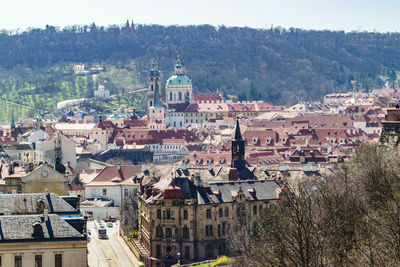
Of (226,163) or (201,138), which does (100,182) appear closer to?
(226,163)

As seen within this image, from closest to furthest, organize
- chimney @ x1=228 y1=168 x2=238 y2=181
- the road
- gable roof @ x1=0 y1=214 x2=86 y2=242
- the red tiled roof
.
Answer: gable roof @ x1=0 y1=214 x2=86 y2=242
the road
chimney @ x1=228 y1=168 x2=238 y2=181
the red tiled roof

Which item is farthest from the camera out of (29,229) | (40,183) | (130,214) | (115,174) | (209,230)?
(115,174)

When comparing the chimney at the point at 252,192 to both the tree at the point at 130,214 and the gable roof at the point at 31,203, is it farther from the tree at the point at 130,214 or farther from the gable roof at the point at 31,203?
the gable roof at the point at 31,203

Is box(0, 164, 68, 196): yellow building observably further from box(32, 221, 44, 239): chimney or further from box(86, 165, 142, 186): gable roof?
box(86, 165, 142, 186): gable roof

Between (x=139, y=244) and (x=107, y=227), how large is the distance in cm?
1112

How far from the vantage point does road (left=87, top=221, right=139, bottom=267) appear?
6772 cm

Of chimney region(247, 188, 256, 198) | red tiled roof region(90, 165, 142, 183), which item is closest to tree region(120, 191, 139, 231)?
chimney region(247, 188, 256, 198)

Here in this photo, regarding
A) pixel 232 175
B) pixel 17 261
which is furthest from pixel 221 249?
pixel 17 261

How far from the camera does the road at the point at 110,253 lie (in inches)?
2666

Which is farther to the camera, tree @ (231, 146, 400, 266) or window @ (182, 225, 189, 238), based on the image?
window @ (182, 225, 189, 238)

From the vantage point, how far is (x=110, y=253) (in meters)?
72.4

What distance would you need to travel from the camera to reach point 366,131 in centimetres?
17588

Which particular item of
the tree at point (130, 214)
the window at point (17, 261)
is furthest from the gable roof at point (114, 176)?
the window at point (17, 261)

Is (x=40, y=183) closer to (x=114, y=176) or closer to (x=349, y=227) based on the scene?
(x=114, y=176)
